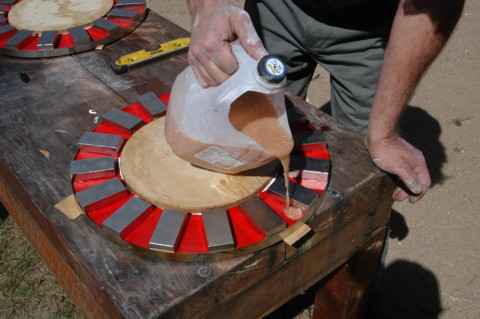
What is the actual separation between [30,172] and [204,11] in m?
0.60

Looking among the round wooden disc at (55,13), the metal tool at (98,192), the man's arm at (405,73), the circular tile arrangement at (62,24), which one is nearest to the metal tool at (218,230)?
the metal tool at (98,192)

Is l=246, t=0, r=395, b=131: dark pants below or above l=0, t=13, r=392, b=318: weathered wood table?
above

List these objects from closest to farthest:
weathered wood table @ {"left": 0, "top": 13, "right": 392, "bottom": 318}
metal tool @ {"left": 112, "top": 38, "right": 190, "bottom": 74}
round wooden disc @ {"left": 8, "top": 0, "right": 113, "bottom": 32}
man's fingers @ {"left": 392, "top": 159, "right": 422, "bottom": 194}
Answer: weathered wood table @ {"left": 0, "top": 13, "right": 392, "bottom": 318}
man's fingers @ {"left": 392, "top": 159, "right": 422, "bottom": 194}
metal tool @ {"left": 112, "top": 38, "right": 190, "bottom": 74}
round wooden disc @ {"left": 8, "top": 0, "right": 113, "bottom": 32}

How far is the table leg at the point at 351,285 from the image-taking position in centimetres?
141

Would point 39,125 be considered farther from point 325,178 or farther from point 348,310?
point 348,310

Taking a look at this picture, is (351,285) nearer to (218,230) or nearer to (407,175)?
(407,175)

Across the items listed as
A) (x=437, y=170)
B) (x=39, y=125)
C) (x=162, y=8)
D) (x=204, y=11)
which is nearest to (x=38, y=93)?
(x=39, y=125)

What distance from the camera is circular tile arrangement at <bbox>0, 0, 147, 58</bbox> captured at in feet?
5.56

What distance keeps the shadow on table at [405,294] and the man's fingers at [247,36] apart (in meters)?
1.17

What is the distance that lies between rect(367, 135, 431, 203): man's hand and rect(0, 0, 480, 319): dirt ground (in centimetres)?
84

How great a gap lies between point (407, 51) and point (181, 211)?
63 cm

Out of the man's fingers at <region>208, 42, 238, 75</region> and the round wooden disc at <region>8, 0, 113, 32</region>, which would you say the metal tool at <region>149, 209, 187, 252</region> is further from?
the round wooden disc at <region>8, 0, 113, 32</region>

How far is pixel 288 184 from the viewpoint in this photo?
1.09 metres

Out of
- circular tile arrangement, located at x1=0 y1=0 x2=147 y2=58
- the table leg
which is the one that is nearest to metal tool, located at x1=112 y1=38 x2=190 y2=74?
circular tile arrangement, located at x1=0 y1=0 x2=147 y2=58
